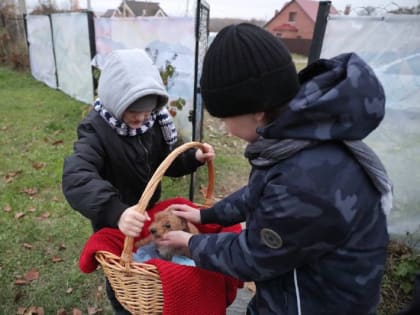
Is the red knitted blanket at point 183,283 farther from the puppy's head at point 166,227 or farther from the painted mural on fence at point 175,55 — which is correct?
the painted mural on fence at point 175,55

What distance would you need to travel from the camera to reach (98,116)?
1.61 metres

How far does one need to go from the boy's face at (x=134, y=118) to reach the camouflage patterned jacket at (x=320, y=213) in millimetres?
767

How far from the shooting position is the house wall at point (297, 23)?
16694 millimetres

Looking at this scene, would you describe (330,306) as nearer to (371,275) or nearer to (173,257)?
(371,275)

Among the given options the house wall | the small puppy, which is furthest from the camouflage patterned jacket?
the house wall

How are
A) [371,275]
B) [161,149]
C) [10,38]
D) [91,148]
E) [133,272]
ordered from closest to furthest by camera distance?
1. [371,275]
2. [133,272]
3. [91,148]
4. [161,149]
5. [10,38]

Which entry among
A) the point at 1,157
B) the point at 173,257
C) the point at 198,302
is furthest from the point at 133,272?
the point at 1,157

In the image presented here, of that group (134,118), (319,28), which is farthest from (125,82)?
(319,28)

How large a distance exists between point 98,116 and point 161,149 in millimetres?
411

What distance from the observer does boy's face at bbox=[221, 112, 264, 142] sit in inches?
39.6

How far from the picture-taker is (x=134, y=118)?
1.59m

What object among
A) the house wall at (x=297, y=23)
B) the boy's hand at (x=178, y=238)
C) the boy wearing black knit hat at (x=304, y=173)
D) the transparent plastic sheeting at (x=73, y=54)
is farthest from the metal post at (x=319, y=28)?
the house wall at (x=297, y=23)

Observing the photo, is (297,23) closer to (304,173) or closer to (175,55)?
(175,55)

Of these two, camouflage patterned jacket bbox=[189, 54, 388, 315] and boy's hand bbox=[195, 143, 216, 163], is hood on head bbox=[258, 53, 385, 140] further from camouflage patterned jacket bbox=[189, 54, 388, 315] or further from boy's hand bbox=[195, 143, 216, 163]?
boy's hand bbox=[195, 143, 216, 163]
